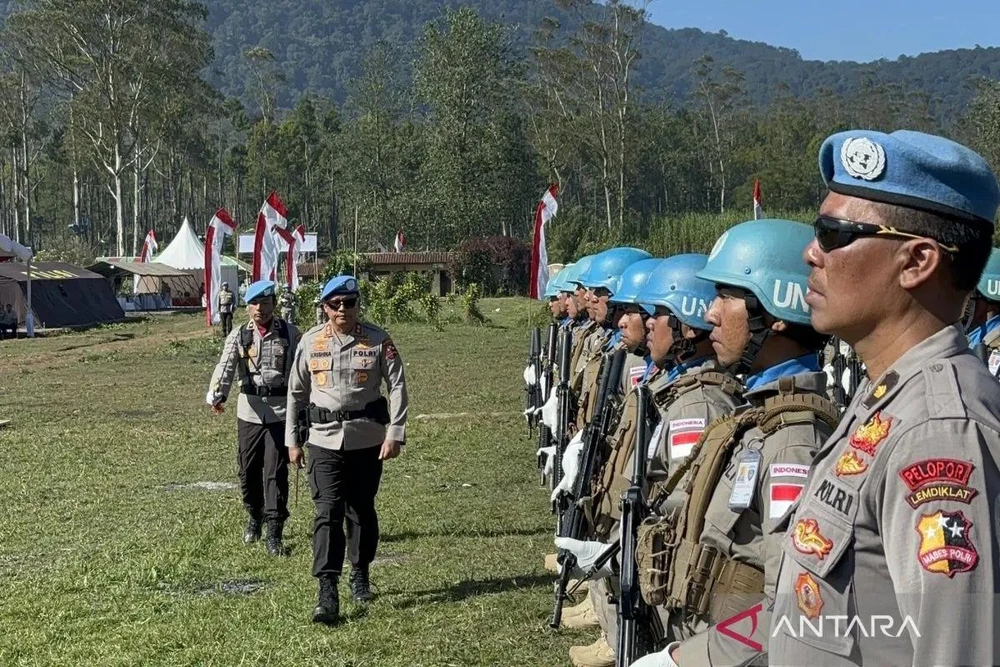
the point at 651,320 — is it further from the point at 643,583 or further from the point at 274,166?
the point at 274,166

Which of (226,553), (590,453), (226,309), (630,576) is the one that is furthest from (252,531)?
(226,309)

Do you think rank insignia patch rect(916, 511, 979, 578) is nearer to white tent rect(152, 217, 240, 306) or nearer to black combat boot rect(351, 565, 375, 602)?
black combat boot rect(351, 565, 375, 602)

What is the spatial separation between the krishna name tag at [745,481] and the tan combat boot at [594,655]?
2.72 meters

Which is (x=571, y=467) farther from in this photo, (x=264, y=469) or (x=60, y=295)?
(x=60, y=295)

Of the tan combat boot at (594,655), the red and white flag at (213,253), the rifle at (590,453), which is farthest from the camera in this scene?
the red and white flag at (213,253)

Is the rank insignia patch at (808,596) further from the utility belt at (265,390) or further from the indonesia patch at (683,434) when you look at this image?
the utility belt at (265,390)

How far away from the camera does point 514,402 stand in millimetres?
17250

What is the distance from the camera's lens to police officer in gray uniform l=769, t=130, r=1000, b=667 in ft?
5.11

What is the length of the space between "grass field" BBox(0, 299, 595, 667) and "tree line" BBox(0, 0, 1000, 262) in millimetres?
34547

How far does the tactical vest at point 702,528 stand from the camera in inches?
114

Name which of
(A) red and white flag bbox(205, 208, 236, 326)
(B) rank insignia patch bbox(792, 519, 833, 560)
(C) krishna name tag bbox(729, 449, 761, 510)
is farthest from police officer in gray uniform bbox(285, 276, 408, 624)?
(A) red and white flag bbox(205, 208, 236, 326)

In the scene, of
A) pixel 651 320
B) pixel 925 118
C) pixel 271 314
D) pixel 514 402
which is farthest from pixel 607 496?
pixel 925 118

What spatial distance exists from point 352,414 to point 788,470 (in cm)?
449

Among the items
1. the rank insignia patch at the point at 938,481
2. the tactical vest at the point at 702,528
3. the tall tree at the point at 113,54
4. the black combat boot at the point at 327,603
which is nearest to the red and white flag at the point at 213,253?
the black combat boot at the point at 327,603
